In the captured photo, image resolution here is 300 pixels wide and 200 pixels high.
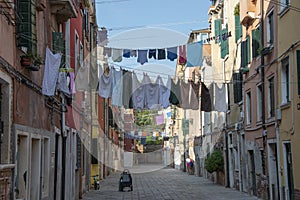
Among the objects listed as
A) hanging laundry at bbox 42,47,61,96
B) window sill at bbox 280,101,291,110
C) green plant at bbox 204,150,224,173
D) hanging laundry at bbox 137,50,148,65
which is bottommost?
green plant at bbox 204,150,224,173

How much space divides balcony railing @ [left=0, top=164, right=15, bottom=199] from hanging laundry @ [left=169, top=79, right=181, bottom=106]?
13149 mm

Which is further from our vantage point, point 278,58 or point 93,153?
point 93,153

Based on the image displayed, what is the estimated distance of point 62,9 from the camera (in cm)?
1442

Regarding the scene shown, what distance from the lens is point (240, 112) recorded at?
23.5 metres

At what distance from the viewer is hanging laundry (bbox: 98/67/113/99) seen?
19.9 m

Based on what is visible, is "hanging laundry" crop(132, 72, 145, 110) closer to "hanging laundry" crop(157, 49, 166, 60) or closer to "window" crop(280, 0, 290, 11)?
"hanging laundry" crop(157, 49, 166, 60)

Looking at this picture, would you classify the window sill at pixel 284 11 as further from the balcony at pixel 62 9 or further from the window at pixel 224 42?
the window at pixel 224 42

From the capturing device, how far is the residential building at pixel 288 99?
575 inches

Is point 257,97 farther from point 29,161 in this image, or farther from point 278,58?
point 29,161

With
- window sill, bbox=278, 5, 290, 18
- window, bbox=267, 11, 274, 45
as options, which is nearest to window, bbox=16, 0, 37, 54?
window sill, bbox=278, 5, 290, 18

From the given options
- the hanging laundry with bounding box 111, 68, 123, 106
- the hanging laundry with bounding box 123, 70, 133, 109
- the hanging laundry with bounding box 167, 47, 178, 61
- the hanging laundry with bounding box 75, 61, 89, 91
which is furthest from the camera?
the hanging laundry with bounding box 123, 70, 133, 109

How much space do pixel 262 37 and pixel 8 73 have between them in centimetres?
1165

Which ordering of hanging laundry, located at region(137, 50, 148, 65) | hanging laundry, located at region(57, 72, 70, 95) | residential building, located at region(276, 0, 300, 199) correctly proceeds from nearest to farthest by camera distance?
hanging laundry, located at region(57, 72, 70, 95)
residential building, located at region(276, 0, 300, 199)
hanging laundry, located at region(137, 50, 148, 65)

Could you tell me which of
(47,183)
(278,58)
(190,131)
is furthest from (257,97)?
(190,131)
